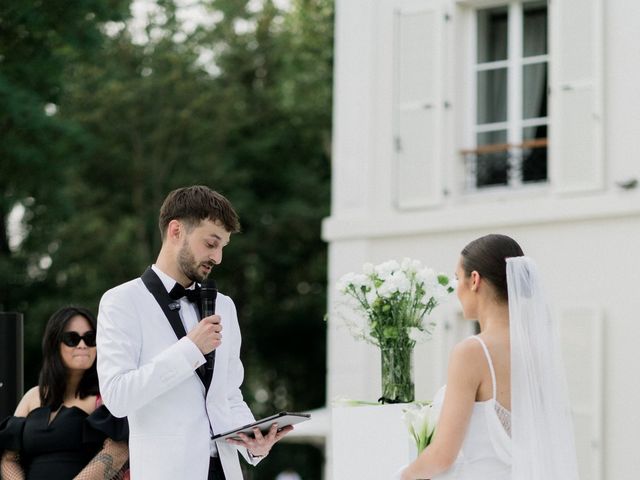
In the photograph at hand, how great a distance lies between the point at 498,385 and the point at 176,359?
3.40ft

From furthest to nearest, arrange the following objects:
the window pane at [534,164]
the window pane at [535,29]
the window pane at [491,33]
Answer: the window pane at [491,33] < the window pane at [535,29] < the window pane at [534,164]

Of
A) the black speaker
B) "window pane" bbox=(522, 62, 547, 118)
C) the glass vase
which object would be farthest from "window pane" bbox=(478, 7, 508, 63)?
the glass vase

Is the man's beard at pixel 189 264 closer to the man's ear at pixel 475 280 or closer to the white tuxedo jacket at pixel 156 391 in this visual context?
the white tuxedo jacket at pixel 156 391

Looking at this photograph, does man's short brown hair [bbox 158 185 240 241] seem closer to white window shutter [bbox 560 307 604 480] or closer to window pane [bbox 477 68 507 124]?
white window shutter [bbox 560 307 604 480]

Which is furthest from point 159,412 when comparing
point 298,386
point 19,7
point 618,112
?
point 298,386

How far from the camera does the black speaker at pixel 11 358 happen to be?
23.1 feet

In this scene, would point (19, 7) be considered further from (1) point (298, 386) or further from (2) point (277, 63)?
(1) point (298, 386)

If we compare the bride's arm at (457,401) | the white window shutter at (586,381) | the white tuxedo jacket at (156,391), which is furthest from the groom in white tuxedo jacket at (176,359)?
the white window shutter at (586,381)

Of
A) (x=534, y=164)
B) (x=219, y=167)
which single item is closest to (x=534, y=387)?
(x=534, y=164)

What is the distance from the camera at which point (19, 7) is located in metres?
11.7

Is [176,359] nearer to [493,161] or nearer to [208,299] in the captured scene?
[208,299]

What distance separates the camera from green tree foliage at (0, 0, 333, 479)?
21.9m

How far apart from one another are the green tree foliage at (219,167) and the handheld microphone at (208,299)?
15.4 meters

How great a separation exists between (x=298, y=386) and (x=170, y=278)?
20.7m
